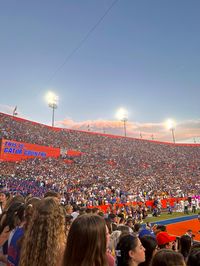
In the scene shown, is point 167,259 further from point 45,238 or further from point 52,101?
point 52,101

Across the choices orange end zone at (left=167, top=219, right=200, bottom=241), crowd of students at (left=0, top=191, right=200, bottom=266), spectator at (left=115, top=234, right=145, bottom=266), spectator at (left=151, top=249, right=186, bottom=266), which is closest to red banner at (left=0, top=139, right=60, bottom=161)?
orange end zone at (left=167, top=219, right=200, bottom=241)

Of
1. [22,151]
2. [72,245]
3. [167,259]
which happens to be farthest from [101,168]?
[72,245]

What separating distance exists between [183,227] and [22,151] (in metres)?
26.6

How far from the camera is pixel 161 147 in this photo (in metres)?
66.7

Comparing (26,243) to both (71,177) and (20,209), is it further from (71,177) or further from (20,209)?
(71,177)

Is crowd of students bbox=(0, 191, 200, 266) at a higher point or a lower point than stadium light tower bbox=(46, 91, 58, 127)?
lower

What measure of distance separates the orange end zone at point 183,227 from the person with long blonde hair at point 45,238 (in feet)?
57.8

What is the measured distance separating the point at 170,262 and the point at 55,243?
3.88ft

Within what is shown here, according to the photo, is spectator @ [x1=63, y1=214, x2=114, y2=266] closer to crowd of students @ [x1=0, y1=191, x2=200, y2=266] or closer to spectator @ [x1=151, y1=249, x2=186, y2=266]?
crowd of students @ [x1=0, y1=191, x2=200, y2=266]

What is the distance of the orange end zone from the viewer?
18.8 metres

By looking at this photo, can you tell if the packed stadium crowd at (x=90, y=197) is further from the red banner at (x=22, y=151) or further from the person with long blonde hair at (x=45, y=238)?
the red banner at (x=22, y=151)

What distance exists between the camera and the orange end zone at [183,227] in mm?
18750

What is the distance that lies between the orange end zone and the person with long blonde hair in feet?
57.8

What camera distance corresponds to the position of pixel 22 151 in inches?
1507
